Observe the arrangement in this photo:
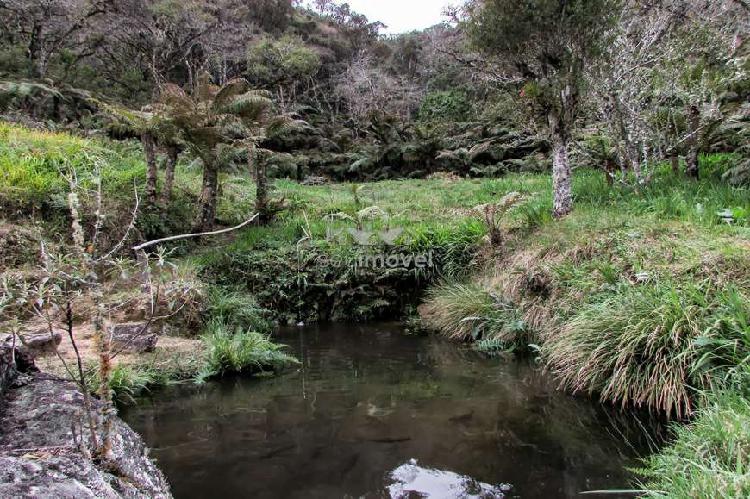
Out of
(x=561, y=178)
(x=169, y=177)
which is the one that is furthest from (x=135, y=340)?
(x=561, y=178)

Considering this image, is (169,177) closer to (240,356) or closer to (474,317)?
(240,356)

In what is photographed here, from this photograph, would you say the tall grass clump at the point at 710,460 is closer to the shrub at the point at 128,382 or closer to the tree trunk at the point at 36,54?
the shrub at the point at 128,382

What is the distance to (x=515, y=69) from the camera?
27.2 feet

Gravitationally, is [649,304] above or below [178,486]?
above

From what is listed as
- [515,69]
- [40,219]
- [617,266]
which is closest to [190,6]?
[40,219]

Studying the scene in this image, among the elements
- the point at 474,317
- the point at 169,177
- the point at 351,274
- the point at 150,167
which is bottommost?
the point at 474,317

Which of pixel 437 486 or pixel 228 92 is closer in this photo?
pixel 437 486

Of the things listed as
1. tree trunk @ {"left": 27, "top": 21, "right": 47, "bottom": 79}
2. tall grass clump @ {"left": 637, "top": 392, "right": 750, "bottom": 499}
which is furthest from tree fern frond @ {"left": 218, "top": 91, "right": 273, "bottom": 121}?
tree trunk @ {"left": 27, "top": 21, "right": 47, "bottom": 79}

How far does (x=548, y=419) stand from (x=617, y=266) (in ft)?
7.46

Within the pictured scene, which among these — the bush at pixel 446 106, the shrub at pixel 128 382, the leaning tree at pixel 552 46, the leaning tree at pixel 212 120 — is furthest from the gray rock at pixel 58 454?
the bush at pixel 446 106

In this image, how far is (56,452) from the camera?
2045 millimetres

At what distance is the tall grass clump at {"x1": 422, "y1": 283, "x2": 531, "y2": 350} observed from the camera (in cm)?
605

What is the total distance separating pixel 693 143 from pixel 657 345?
5.07 meters

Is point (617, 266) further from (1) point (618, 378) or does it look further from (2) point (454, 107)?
(2) point (454, 107)
